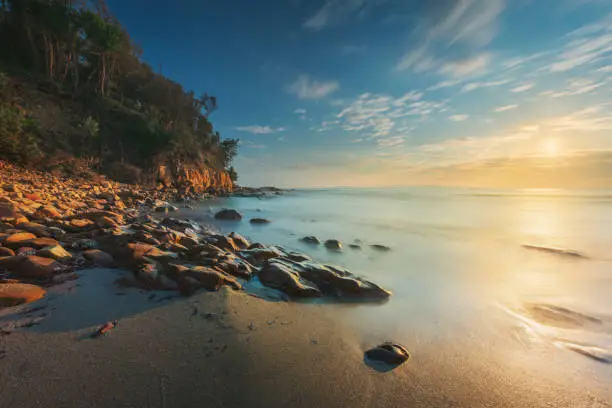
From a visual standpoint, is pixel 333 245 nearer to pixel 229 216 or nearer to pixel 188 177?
pixel 229 216

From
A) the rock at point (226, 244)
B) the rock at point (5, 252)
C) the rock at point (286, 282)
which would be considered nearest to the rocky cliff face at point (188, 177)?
the rock at point (226, 244)

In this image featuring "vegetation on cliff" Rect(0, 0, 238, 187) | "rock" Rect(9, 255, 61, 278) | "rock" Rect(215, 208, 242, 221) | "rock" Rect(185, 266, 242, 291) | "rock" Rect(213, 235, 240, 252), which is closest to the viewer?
"rock" Rect(9, 255, 61, 278)

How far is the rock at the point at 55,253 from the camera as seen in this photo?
306 cm

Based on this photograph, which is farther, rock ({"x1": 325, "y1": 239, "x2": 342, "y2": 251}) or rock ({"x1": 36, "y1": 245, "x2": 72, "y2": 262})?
rock ({"x1": 325, "y1": 239, "x2": 342, "y2": 251})

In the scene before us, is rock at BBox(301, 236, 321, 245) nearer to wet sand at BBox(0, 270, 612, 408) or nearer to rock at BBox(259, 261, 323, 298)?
rock at BBox(259, 261, 323, 298)

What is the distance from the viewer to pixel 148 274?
9.92ft

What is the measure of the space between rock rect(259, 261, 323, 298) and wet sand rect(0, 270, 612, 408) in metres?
0.74

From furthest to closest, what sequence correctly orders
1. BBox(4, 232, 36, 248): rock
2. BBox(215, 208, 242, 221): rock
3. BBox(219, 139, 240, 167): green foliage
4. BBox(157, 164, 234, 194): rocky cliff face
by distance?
BBox(219, 139, 240, 167): green foliage < BBox(157, 164, 234, 194): rocky cliff face < BBox(215, 208, 242, 221): rock < BBox(4, 232, 36, 248): rock

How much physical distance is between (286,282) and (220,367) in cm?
175

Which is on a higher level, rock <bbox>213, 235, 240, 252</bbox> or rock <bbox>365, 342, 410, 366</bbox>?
rock <bbox>213, 235, 240, 252</bbox>

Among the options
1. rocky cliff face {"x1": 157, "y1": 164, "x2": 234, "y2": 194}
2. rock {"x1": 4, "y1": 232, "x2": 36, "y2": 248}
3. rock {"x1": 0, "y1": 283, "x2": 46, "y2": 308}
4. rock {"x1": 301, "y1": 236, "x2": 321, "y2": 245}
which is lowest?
rock {"x1": 301, "y1": 236, "x2": 321, "y2": 245}

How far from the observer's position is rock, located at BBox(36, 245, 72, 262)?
3.06 meters

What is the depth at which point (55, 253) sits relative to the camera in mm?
3145

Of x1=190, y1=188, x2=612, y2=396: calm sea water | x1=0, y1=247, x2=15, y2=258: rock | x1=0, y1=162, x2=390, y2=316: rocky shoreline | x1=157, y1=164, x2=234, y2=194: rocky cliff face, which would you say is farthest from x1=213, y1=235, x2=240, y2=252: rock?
x1=157, y1=164, x2=234, y2=194: rocky cliff face
